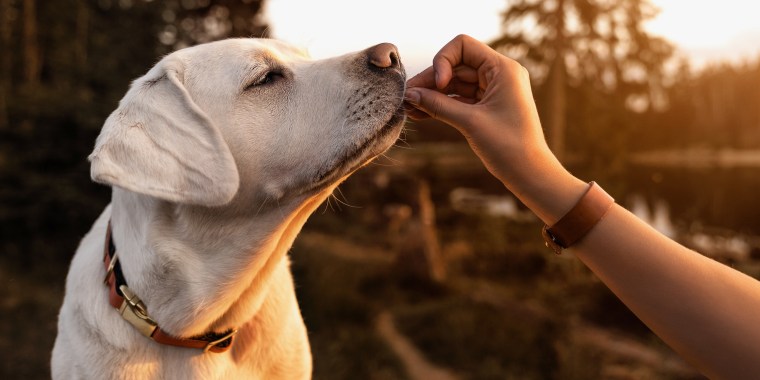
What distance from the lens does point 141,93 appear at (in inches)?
83.3

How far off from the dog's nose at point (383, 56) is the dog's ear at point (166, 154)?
0.62m

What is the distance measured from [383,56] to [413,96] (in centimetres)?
21

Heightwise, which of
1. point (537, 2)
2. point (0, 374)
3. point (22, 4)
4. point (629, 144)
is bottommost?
point (629, 144)

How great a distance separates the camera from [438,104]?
1.92 m

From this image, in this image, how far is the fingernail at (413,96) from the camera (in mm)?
2023

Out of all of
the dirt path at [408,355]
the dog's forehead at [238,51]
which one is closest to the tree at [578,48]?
the dirt path at [408,355]

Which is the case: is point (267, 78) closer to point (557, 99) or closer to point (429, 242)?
point (429, 242)

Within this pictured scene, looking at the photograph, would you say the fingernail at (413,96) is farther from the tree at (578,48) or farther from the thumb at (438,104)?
the tree at (578,48)

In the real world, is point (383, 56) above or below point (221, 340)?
above

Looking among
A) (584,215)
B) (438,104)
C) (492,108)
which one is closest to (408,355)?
(438,104)

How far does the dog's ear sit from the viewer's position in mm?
1887

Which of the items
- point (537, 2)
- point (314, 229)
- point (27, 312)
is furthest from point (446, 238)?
point (27, 312)

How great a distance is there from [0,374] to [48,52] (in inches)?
451

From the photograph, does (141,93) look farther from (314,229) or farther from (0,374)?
(314,229)
